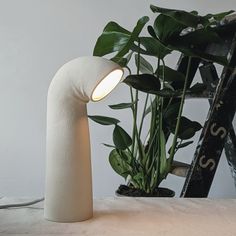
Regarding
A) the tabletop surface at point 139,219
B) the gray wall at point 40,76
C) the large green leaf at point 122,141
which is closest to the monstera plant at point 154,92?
the large green leaf at point 122,141

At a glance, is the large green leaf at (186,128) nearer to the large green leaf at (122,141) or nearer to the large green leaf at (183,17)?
the large green leaf at (122,141)

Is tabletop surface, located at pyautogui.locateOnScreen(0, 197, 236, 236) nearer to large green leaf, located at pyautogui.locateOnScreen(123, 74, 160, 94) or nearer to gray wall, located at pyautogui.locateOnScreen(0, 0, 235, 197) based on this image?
large green leaf, located at pyautogui.locateOnScreen(123, 74, 160, 94)

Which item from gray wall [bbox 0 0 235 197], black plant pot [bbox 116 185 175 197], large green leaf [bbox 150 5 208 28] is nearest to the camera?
large green leaf [bbox 150 5 208 28]

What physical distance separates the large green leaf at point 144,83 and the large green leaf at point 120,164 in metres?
0.24

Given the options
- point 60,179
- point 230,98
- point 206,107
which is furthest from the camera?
point 206,107

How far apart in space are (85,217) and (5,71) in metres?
0.87

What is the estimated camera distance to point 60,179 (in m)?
0.58

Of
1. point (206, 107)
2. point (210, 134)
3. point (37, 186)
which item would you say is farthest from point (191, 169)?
point (37, 186)

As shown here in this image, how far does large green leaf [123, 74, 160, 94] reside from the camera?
0.79 m

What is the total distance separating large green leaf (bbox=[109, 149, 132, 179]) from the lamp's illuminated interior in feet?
1.26

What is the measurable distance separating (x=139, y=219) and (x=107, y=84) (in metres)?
0.24

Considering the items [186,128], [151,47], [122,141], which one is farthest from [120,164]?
[151,47]

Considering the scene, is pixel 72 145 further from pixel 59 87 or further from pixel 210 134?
pixel 210 134

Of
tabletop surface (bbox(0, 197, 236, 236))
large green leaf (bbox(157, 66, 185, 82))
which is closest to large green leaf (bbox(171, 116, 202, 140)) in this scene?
large green leaf (bbox(157, 66, 185, 82))
